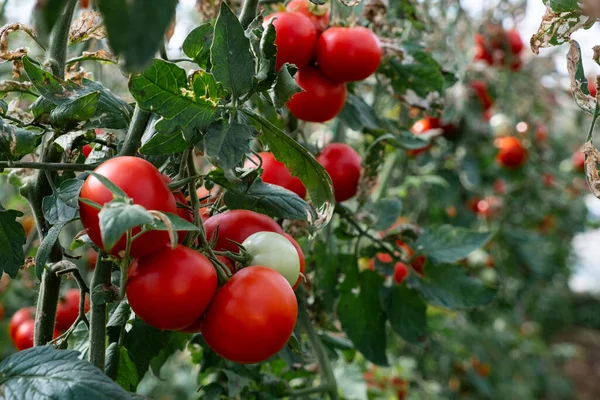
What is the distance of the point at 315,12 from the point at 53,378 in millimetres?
703

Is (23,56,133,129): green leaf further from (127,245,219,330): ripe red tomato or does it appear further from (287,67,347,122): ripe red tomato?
(287,67,347,122): ripe red tomato

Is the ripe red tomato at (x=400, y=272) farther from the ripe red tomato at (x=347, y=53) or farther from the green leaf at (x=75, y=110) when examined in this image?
the green leaf at (x=75, y=110)

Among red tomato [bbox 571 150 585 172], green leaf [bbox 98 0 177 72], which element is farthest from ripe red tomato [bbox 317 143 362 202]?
red tomato [bbox 571 150 585 172]

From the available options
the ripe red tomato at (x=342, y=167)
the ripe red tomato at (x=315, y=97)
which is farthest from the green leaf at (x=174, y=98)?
the ripe red tomato at (x=342, y=167)

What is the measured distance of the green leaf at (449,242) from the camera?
1150 mm

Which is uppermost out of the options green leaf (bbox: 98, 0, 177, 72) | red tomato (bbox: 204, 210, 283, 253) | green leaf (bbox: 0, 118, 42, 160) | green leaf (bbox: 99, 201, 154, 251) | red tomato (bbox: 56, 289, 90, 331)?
green leaf (bbox: 98, 0, 177, 72)

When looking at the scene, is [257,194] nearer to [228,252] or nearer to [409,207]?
[228,252]

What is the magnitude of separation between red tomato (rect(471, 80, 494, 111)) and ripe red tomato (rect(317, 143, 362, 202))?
1.26 meters

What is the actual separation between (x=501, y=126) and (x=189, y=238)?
7.91 feet

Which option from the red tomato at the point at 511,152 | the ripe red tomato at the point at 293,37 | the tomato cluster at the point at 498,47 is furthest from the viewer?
the red tomato at the point at 511,152

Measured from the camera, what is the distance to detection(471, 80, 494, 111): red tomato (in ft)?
7.34

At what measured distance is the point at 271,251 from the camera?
26.0 inches

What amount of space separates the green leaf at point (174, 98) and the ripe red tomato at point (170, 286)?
12 cm

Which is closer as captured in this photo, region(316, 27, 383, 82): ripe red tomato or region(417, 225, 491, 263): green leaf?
region(316, 27, 383, 82): ripe red tomato
